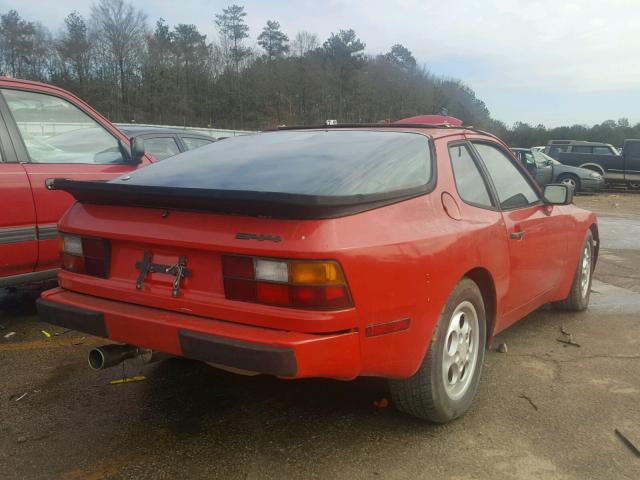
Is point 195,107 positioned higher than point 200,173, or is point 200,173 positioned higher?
point 195,107

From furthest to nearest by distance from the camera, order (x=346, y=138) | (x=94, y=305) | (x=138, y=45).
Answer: (x=138, y=45) < (x=346, y=138) < (x=94, y=305)

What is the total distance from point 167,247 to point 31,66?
50444mm

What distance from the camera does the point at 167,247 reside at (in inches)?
98.0

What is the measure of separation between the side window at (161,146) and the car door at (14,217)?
10.1 feet

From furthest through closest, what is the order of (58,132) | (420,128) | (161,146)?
(161,146), (58,132), (420,128)

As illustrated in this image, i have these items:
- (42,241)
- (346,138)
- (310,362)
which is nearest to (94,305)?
(310,362)

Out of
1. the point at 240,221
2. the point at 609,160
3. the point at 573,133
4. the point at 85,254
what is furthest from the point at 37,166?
the point at 573,133

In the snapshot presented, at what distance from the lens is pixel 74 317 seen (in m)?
2.66

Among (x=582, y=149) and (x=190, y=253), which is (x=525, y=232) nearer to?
(x=190, y=253)

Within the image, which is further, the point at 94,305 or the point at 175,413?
the point at 175,413

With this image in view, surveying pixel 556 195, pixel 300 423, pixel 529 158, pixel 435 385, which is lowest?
pixel 300 423

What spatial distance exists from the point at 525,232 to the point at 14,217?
11.2 ft

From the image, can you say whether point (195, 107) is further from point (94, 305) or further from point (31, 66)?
point (94, 305)

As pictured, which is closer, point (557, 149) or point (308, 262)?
point (308, 262)
